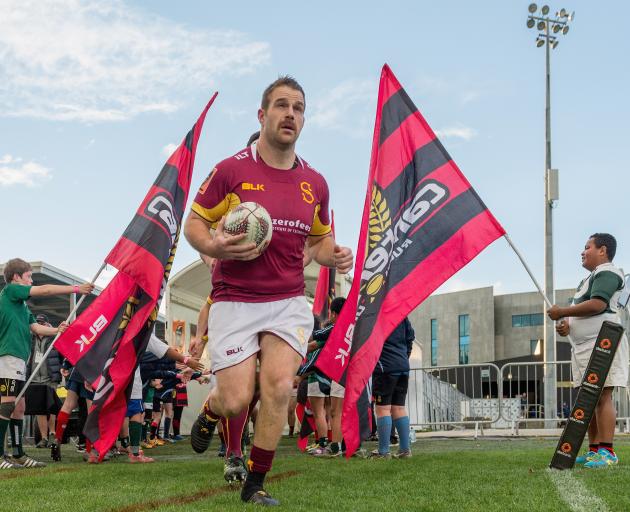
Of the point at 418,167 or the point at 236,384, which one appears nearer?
the point at 236,384

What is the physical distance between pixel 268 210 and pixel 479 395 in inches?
532

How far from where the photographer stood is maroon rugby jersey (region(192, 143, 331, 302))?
16.3 feet

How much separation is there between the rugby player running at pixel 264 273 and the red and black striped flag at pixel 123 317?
297 cm

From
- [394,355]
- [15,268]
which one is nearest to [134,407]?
[15,268]

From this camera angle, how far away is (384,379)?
8719 mm

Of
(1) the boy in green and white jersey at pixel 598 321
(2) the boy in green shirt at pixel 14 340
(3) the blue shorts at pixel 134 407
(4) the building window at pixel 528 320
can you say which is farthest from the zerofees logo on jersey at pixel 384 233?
(4) the building window at pixel 528 320

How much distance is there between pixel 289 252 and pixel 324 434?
5.66 m

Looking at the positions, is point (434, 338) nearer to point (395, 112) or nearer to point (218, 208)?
point (395, 112)

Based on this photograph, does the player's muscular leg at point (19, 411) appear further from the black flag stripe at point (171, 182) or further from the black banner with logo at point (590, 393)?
the black banner with logo at point (590, 393)

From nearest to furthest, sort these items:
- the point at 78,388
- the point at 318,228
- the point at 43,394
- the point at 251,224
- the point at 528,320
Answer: the point at 251,224, the point at 318,228, the point at 78,388, the point at 43,394, the point at 528,320

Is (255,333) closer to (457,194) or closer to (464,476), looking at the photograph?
(464,476)

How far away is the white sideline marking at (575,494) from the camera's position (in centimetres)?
428

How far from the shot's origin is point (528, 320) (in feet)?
238

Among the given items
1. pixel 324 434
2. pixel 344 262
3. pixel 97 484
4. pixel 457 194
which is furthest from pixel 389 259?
pixel 324 434
